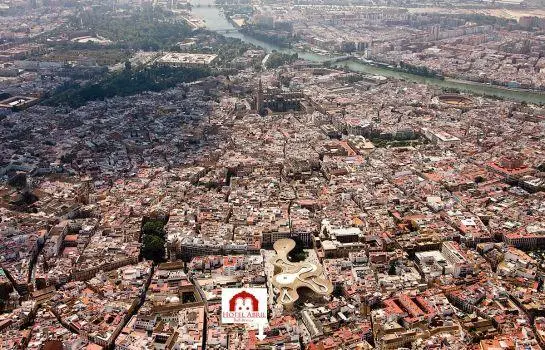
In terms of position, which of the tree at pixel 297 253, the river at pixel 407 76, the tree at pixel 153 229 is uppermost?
the river at pixel 407 76

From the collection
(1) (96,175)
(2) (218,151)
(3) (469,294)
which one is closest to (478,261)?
(3) (469,294)

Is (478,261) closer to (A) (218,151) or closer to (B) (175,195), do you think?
(B) (175,195)

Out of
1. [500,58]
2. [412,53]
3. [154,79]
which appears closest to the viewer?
[154,79]

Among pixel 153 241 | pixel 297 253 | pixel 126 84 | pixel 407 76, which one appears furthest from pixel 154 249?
pixel 407 76

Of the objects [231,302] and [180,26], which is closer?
[231,302]

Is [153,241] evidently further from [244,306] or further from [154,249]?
[244,306]

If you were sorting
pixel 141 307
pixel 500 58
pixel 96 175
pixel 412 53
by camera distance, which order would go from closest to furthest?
pixel 141 307
pixel 96 175
pixel 500 58
pixel 412 53

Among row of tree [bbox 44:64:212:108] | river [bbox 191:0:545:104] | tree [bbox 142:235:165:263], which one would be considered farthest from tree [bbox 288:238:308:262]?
river [bbox 191:0:545:104]

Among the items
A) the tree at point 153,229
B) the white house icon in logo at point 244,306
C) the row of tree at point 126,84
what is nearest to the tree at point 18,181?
the tree at point 153,229

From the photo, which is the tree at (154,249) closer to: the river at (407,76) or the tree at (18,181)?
the tree at (18,181)
